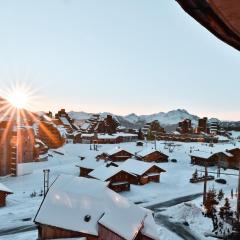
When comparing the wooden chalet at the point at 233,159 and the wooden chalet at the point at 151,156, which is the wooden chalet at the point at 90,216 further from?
the wooden chalet at the point at 233,159

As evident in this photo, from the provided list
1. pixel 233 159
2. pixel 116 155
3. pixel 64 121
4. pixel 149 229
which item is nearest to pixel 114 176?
pixel 116 155

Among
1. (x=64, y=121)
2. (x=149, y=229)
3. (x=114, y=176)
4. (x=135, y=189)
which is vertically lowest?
(x=135, y=189)

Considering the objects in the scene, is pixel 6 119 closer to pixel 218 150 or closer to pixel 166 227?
pixel 166 227

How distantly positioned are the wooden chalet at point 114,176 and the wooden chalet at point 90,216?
72.7 feet

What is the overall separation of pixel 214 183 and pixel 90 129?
59508mm

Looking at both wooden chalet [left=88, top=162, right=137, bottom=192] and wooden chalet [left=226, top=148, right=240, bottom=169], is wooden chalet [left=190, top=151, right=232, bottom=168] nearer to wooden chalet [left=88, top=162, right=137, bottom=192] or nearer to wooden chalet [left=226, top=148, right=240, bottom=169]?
wooden chalet [left=226, top=148, right=240, bottom=169]

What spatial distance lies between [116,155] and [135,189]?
75.6 feet

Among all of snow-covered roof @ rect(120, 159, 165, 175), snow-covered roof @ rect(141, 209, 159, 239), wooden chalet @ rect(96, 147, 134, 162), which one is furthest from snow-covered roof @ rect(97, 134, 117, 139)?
snow-covered roof @ rect(141, 209, 159, 239)

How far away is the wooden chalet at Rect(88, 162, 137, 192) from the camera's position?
157 ft

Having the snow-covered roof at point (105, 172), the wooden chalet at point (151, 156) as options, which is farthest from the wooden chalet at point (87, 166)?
the wooden chalet at point (151, 156)

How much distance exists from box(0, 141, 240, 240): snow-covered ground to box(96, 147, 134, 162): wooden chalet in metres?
2.68

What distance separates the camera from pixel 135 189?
49.4 m

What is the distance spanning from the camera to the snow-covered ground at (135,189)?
32.3 m

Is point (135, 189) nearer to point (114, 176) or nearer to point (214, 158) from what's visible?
point (114, 176)
